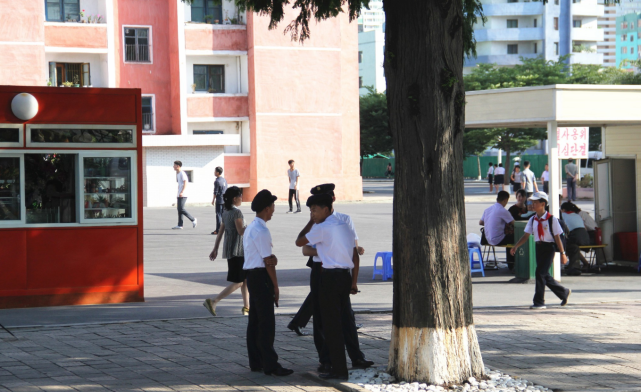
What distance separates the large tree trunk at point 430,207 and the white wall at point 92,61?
34.8 meters

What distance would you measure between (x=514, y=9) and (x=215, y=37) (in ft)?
168

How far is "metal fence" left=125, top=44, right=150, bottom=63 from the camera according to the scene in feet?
134

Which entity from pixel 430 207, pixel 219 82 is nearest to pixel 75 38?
pixel 219 82

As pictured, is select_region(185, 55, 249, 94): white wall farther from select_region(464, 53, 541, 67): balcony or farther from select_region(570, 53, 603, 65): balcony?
select_region(570, 53, 603, 65): balcony

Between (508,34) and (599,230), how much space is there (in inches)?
2857

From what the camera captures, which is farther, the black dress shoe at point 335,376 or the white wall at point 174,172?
the white wall at point 174,172

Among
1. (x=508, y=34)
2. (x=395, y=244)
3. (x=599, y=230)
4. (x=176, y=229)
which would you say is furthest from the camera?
(x=508, y=34)

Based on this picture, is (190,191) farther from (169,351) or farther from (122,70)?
(169,351)

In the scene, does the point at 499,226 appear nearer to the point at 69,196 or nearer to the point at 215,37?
the point at 69,196

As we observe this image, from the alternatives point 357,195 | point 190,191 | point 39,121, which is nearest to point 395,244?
point 39,121

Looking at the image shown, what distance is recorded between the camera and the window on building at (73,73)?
39125 millimetres

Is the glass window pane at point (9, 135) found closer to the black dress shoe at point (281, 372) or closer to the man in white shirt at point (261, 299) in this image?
the man in white shirt at point (261, 299)

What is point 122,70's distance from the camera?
40750 millimetres

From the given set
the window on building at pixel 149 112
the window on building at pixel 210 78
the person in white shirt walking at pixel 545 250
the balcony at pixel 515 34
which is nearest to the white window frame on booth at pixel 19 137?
the person in white shirt walking at pixel 545 250
